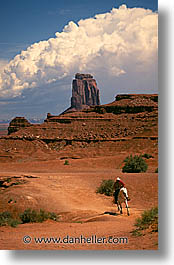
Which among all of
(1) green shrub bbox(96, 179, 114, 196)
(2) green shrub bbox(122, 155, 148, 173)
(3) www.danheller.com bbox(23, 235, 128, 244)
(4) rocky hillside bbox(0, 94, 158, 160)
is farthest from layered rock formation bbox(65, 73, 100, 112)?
(3) www.danheller.com bbox(23, 235, 128, 244)

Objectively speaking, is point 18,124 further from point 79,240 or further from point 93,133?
point 79,240

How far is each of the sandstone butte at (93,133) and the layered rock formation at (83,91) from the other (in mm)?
29037

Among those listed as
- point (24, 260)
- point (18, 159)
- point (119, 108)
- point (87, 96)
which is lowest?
point (24, 260)

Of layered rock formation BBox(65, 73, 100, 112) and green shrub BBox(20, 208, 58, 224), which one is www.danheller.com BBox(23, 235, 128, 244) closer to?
green shrub BBox(20, 208, 58, 224)

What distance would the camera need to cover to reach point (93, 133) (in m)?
59.7

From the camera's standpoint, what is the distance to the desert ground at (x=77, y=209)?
883 cm

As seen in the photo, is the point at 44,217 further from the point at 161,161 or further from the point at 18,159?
the point at 18,159

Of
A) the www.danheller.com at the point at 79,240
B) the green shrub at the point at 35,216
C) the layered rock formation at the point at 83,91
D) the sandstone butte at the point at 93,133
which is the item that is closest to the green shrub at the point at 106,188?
the green shrub at the point at 35,216

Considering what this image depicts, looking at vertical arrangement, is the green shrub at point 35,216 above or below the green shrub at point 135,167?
below

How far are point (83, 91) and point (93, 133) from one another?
4570cm

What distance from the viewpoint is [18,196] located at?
15.2 metres

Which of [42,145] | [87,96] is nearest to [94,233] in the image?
[42,145]

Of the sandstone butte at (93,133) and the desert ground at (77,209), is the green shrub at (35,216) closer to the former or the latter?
the desert ground at (77,209)

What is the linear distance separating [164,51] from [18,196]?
8.81 meters
